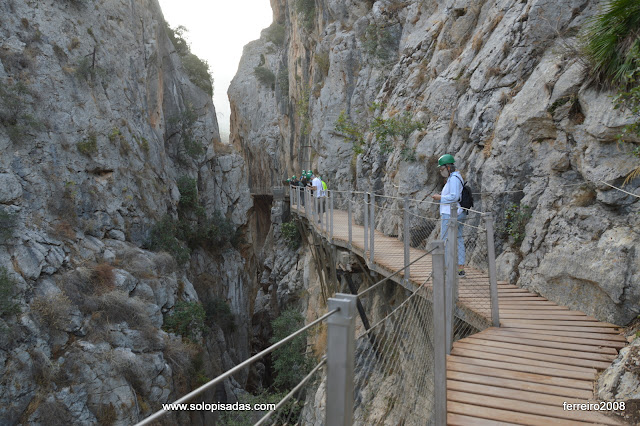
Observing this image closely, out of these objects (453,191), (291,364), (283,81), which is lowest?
(291,364)

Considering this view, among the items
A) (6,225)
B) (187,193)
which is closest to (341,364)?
(6,225)

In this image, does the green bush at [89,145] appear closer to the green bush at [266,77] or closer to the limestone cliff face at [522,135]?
the limestone cliff face at [522,135]

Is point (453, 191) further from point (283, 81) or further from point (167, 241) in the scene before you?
point (283, 81)

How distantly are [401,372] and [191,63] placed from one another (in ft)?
96.4

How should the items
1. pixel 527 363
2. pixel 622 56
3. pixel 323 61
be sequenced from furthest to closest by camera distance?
pixel 323 61 < pixel 622 56 < pixel 527 363

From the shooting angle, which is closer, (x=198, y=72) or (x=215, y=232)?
(x=215, y=232)

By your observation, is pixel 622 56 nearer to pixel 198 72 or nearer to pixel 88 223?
pixel 88 223

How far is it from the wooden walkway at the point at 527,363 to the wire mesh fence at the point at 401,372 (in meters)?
0.42

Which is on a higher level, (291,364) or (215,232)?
(215,232)

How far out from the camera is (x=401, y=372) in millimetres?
2586

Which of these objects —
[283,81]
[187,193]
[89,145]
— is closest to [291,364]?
[89,145]

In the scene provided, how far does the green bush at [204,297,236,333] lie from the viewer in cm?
1894

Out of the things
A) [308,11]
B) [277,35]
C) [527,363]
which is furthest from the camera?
[277,35]

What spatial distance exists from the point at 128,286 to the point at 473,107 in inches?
422
